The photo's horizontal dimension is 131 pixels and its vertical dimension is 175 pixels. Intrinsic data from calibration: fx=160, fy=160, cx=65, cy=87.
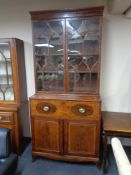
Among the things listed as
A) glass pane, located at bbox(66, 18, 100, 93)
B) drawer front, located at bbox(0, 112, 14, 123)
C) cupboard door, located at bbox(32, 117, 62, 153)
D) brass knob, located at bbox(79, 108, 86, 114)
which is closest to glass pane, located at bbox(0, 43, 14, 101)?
drawer front, located at bbox(0, 112, 14, 123)

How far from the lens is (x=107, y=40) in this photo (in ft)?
7.79

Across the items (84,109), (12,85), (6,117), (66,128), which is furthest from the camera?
(12,85)

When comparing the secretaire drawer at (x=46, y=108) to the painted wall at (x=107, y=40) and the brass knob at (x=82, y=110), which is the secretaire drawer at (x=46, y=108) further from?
the painted wall at (x=107, y=40)

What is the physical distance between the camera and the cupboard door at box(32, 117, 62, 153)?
2201mm

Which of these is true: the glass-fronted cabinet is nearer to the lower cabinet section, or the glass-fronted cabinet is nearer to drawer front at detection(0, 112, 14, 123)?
the lower cabinet section

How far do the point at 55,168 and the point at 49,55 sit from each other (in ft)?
5.17

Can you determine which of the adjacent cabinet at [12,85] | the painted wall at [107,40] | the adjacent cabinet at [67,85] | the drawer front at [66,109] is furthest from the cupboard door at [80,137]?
the adjacent cabinet at [12,85]

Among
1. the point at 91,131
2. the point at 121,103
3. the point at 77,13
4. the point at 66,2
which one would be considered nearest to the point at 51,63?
the point at 77,13

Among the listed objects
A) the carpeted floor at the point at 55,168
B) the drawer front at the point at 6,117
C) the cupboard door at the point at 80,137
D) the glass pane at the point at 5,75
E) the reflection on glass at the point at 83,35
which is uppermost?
the reflection on glass at the point at 83,35

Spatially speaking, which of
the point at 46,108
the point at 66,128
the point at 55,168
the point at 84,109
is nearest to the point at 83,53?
the point at 84,109

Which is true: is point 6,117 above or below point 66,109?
below

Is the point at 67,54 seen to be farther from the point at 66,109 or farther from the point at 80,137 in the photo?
the point at 80,137

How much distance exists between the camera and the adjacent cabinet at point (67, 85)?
2074 mm

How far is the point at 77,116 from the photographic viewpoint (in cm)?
211
